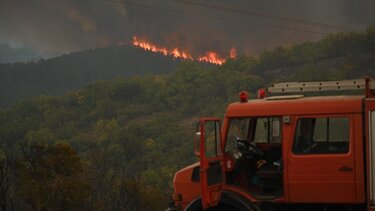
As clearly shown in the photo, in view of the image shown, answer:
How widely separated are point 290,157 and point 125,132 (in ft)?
411

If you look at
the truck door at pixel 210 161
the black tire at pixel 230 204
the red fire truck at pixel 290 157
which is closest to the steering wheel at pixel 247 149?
the red fire truck at pixel 290 157

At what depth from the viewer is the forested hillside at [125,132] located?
43000mm

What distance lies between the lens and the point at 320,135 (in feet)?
27.5

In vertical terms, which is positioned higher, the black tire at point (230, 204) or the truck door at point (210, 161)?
the truck door at point (210, 161)

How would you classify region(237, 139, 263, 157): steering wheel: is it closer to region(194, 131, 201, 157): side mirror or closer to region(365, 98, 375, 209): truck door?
region(194, 131, 201, 157): side mirror

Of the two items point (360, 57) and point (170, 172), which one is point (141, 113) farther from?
point (170, 172)

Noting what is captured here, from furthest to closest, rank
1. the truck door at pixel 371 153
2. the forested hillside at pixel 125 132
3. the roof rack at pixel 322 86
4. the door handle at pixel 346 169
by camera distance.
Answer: the forested hillside at pixel 125 132 < the roof rack at pixel 322 86 < the door handle at pixel 346 169 < the truck door at pixel 371 153

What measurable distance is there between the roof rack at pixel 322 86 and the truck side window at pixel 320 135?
0.75 meters

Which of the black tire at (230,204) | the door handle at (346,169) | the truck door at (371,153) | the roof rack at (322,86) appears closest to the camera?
the truck door at (371,153)

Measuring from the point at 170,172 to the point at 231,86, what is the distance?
9631 cm

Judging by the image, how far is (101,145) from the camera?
122 metres

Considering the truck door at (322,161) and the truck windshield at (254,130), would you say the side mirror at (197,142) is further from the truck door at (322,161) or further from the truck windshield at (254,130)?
the truck door at (322,161)

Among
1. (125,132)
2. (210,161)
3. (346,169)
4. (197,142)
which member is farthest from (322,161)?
(125,132)

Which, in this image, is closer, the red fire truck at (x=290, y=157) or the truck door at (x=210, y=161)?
the red fire truck at (x=290, y=157)
